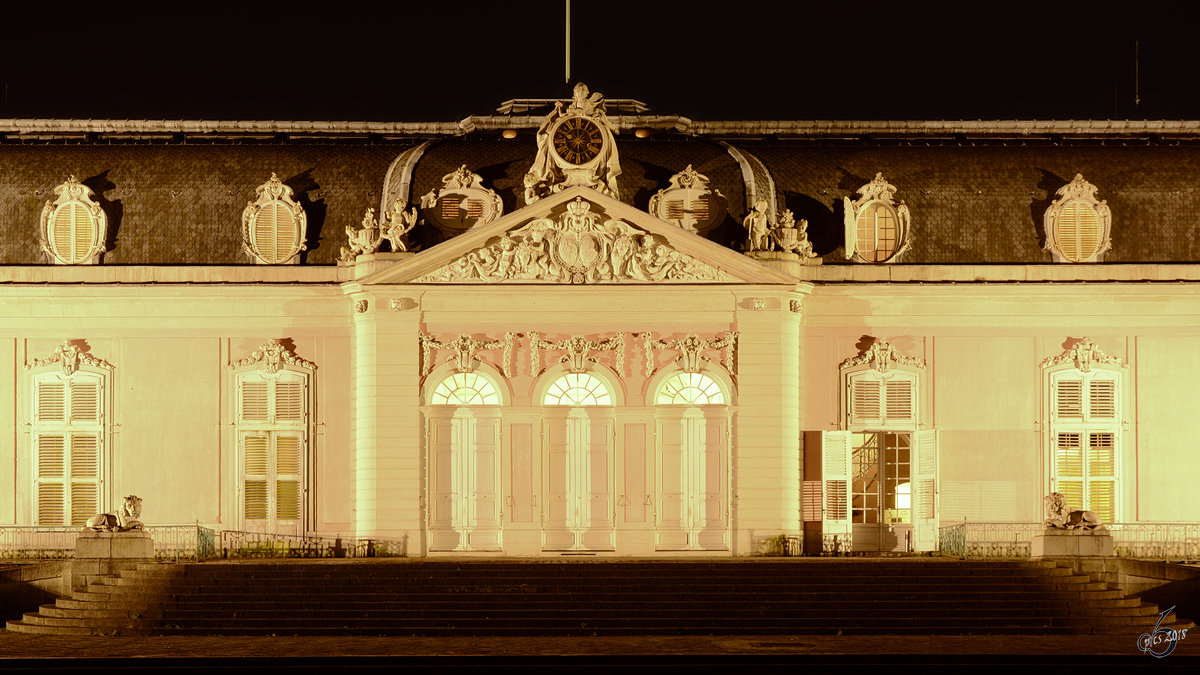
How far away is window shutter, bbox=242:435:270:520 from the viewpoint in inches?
1785

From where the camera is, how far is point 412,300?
44.2 m

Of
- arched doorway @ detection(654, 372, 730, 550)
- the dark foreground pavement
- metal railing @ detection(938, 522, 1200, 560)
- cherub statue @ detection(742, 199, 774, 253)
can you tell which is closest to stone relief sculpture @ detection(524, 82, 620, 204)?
cherub statue @ detection(742, 199, 774, 253)

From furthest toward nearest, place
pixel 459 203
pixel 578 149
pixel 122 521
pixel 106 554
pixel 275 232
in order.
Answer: pixel 275 232 → pixel 459 203 → pixel 578 149 → pixel 122 521 → pixel 106 554

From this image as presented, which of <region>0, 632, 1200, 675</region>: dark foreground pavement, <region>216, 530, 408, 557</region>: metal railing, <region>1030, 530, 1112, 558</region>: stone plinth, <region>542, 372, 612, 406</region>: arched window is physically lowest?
→ <region>0, 632, 1200, 675</region>: dark foreground pavement

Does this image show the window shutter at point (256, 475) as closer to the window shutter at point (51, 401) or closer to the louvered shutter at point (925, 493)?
the window shutter at point (51, 401)

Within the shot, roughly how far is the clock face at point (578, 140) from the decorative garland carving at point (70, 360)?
32.7ft

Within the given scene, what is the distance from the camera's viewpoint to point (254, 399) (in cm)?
4569

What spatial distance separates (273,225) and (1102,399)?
16.7 m

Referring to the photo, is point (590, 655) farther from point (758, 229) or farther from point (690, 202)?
point (690, 202)

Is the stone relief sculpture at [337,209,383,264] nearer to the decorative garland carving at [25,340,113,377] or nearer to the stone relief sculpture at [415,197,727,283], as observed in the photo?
the stone relief sculpture at [415,197,727,283]

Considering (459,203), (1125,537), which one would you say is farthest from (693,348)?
(1125,537)

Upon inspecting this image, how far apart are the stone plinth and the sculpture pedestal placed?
1539cm

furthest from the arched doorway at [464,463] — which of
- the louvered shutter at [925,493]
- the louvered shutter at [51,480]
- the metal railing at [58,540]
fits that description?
Result: the louvered shutter at [925,493]

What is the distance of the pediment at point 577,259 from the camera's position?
43.9 meters
